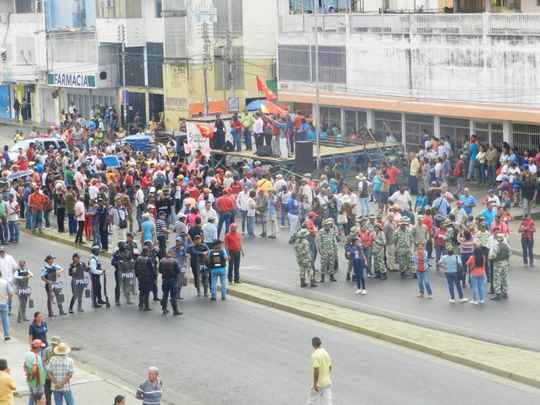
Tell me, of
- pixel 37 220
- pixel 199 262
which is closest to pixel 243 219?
pixel 37 220

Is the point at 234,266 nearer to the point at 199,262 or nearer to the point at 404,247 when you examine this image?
the point at 199,262

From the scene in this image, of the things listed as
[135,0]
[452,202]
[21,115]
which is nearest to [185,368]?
[452,202]

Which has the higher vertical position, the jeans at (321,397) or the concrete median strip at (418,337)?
the jeans at (321,397)

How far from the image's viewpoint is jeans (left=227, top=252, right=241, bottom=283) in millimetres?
29484

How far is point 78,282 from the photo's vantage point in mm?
27578

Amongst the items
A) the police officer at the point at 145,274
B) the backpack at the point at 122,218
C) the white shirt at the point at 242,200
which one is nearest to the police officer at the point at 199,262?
the police officer at the point at 145,274

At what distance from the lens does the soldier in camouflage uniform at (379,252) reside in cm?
2950

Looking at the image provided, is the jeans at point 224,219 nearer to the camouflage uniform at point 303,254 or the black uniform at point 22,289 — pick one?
the camouflage uniform at point 303,254

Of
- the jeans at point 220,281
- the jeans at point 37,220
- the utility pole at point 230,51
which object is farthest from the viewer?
the utility pole at point 230,51

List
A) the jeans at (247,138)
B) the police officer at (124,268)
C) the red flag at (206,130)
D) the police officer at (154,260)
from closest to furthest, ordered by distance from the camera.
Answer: the police officer at (154,260) → the police officer at (124,268) → the red flag at (206,130) → the jeans at (247,138)

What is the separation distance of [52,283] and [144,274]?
1.87 metres

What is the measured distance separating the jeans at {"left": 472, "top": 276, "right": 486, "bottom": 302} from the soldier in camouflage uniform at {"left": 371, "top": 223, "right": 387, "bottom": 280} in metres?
3.25

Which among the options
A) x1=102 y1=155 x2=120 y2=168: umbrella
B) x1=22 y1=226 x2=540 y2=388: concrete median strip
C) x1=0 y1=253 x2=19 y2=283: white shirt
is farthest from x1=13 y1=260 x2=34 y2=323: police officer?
x1=102 y1=155 x2=120 y2=168: umbrella

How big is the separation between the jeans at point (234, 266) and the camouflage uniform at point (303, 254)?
4.76 ft
